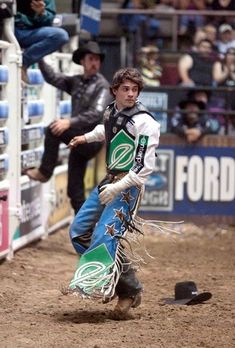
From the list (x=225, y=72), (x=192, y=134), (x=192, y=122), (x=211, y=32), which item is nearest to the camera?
(x=192, y=134)

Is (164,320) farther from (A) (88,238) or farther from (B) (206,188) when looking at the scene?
(B) (206,188)

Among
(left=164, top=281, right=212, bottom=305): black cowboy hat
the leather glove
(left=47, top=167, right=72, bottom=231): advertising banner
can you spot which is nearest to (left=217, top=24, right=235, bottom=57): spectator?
(left=47, top=167, right=72, bottom=231): advertising banner

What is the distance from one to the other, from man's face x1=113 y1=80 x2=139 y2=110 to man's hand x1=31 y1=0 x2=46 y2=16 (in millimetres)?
2664

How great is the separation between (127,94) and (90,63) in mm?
3123

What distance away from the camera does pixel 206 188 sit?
39.8 ft

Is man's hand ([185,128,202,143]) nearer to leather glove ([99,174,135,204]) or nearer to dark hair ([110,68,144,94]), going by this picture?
dark hair ([110,68,144,94])

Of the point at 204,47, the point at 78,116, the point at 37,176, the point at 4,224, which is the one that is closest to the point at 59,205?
the point at 37,176

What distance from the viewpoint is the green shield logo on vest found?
6.62 m

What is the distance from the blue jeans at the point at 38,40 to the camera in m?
9.25

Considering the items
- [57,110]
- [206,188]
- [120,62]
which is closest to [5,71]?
[57,110]

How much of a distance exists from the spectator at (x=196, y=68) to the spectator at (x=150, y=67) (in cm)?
32

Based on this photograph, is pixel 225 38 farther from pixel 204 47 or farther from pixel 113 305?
pixel 113 305

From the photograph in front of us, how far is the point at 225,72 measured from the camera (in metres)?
13.3

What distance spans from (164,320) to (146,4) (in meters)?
9.26
